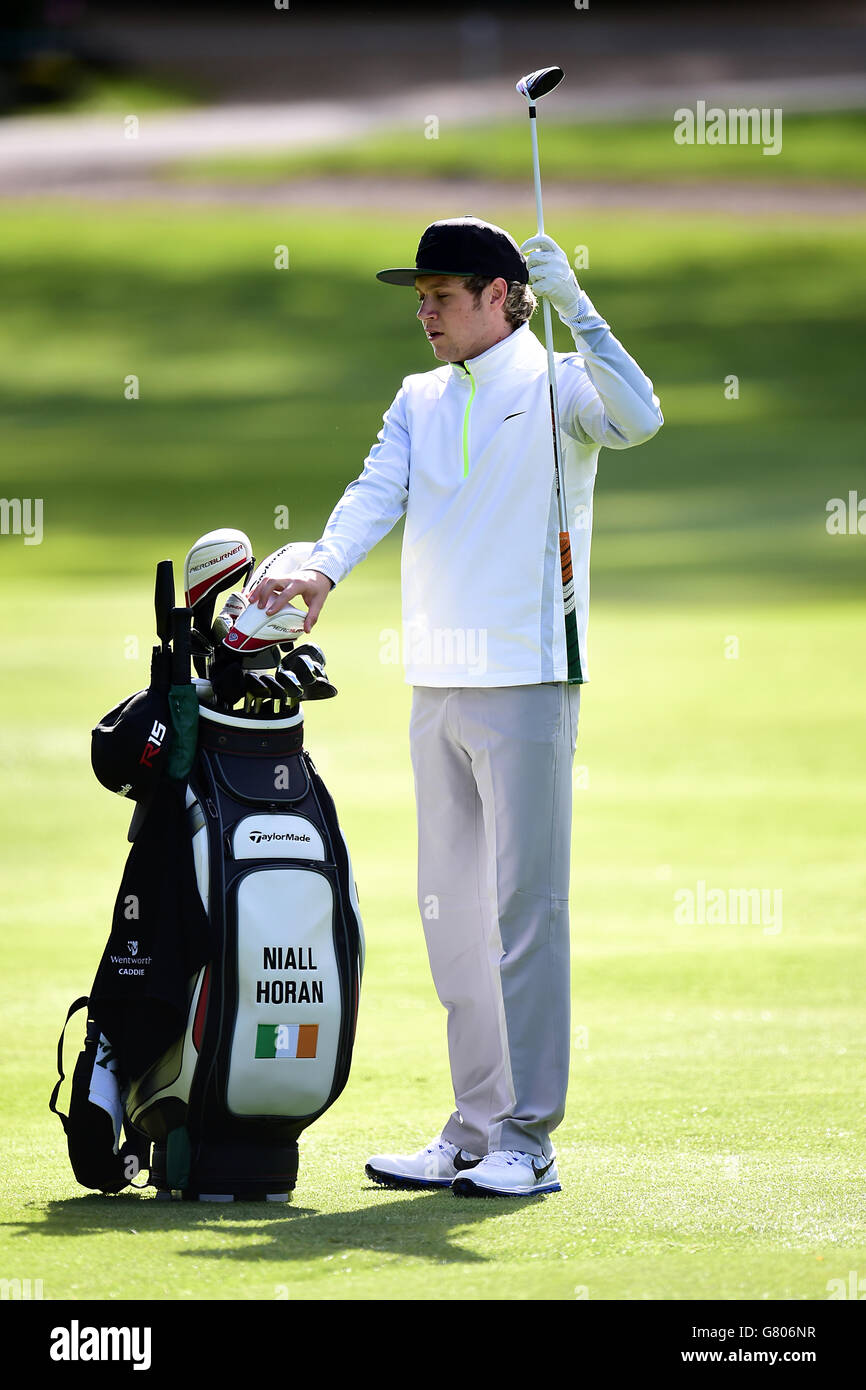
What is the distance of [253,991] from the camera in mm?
3850

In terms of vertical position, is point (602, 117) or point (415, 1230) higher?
point (602, 117)

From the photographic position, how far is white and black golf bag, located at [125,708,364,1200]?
3842 mm

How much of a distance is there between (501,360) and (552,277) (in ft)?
1.15

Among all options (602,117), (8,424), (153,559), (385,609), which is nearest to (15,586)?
(153,559)

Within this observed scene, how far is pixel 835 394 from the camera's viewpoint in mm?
22703

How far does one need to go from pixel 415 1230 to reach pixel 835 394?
2000 cm

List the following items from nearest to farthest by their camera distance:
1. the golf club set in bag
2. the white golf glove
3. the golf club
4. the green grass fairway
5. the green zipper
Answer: the green grass fairway
the golf club set in bag
the white golf glove
the golf club
the green zipper

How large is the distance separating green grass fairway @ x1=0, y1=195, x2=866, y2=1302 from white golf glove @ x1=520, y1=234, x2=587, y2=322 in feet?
5.55

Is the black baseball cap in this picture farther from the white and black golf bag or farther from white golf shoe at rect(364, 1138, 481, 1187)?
white golf shoe at rect(364, 1138, 481, 1187)

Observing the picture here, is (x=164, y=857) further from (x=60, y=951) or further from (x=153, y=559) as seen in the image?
(x=153, y=559)

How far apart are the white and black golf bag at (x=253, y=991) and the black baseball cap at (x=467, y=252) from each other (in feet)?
3.24

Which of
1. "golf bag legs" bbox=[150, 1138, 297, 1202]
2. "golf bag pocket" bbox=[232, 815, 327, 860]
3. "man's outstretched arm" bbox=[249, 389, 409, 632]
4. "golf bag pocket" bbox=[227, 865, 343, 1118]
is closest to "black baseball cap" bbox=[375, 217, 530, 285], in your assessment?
"man's outstretched arm" bbox=[249, 389, 409, 632]

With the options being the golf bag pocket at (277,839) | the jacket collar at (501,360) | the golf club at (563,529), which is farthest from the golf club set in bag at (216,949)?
the jacket collar at (501,360)

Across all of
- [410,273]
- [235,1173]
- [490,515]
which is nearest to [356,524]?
[490,515]
